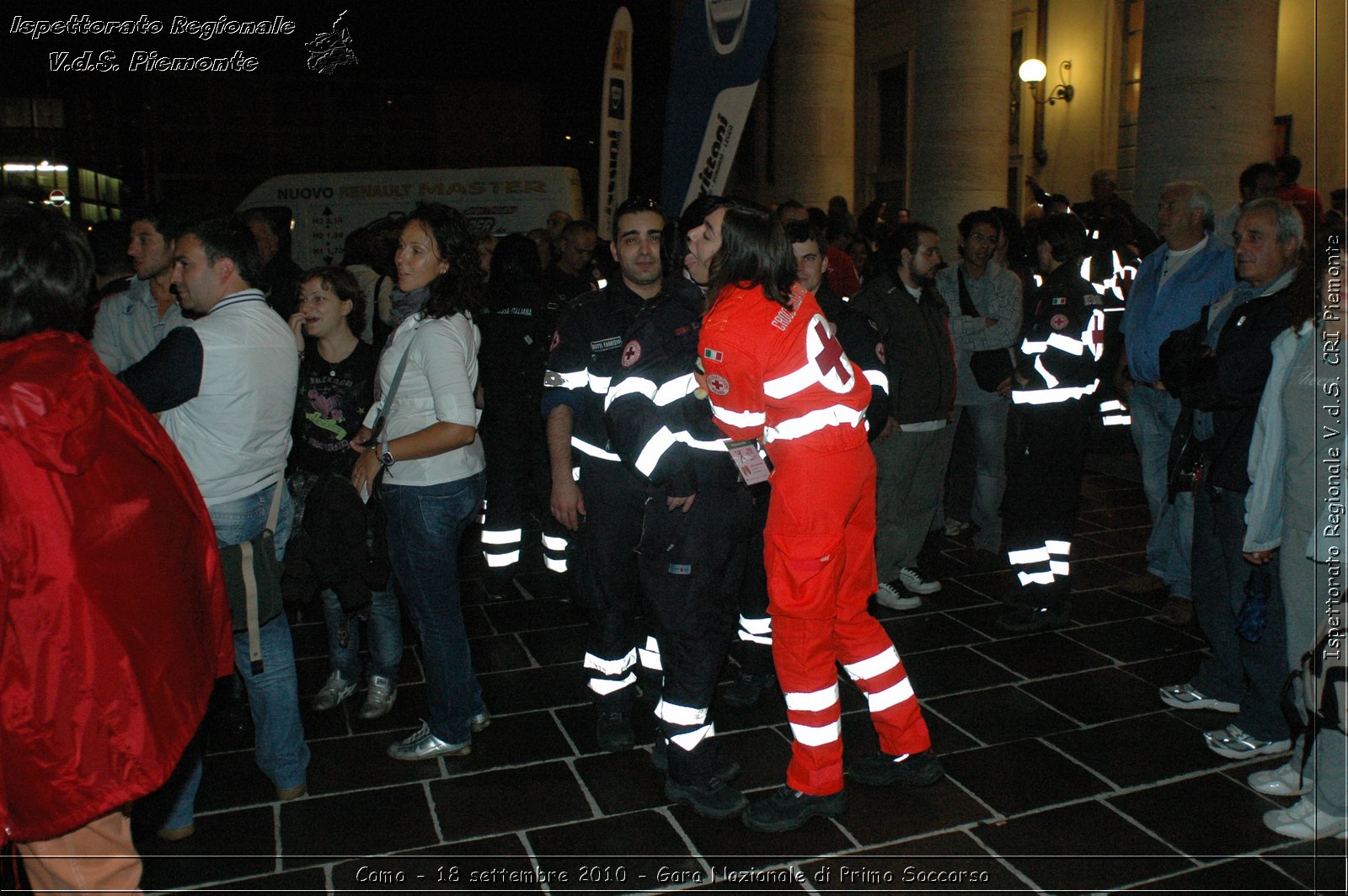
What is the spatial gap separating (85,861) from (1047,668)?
3.94 m

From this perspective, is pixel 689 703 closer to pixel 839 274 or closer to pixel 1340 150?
pixel 839 274

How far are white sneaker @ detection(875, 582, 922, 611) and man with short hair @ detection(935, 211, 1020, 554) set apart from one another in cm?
106

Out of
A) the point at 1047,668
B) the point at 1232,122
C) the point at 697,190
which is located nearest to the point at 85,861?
the point at 1047,668

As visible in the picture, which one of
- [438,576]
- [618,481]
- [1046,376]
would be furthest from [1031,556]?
[438,576]

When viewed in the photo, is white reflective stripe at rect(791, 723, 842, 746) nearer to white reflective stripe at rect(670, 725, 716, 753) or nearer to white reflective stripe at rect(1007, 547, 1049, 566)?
white reflective stripe at rect(670, 725, 716, 753)

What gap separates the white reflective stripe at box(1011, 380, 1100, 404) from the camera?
523 cm

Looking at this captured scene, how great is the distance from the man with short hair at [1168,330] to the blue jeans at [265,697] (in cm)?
403

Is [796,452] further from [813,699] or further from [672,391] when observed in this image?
[813,699]

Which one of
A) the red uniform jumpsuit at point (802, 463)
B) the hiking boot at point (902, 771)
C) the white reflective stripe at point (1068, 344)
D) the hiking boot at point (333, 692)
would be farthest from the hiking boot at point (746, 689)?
the white reflective stripe at point (1068, 344)

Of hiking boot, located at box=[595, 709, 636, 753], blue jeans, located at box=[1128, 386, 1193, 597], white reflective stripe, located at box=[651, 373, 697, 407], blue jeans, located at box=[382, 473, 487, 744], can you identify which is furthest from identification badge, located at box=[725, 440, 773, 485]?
blue jeans, located at box=[1128, 386, 1193, 597]

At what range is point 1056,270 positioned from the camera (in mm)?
5348

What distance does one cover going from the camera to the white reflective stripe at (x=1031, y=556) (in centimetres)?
524

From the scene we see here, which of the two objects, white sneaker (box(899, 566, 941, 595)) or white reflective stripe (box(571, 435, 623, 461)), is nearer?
white reflective stripe (box(571, 435, 623, 461))

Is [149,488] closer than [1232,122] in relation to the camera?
Yes
